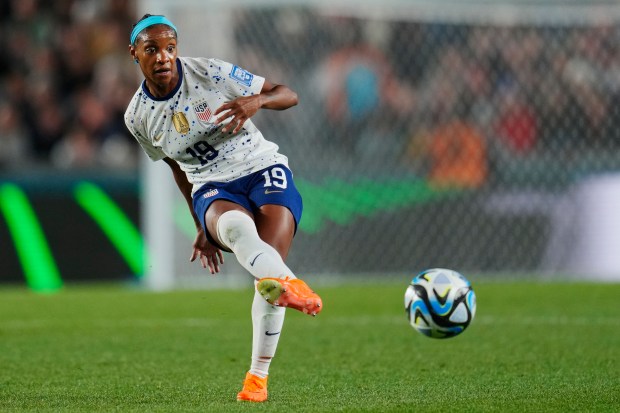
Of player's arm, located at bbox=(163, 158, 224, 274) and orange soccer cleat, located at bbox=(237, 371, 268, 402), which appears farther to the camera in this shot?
player's arm, located at bbox=(163, 158, 224, 274)

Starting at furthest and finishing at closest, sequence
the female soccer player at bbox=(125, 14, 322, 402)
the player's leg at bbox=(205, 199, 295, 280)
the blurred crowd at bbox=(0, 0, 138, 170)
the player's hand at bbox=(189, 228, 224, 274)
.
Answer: the blurred crowd at bbox=(0, 0, 138, 170) → the player's hand at bbox=(189, 228, 224, 274) → the female soccer player at bbox=(125, 14, 322, 402) → the player's leg at bbox=(205, 199, 295, 280)

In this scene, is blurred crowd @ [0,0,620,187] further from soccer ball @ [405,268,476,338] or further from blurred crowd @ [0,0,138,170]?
soccer ball @ [405,268,476,338]

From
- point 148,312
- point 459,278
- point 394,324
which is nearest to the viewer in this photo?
point 459,278

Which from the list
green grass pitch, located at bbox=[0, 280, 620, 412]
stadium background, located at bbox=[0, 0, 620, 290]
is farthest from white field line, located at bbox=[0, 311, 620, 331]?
stadium background, located at bbox=[0, 0, 620, 290]

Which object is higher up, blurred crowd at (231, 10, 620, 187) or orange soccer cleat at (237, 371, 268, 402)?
blurred crowd at (231, 10, 620, 187)

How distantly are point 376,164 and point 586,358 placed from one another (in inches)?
242

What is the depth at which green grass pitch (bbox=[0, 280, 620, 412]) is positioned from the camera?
17.7ft

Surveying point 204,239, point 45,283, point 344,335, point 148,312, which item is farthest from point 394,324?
point 45,283

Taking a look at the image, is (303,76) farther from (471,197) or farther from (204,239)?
(204,239)

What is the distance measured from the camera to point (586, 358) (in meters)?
6.89

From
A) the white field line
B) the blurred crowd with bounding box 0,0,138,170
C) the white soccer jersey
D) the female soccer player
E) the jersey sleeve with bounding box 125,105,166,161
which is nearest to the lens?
the female soccer player

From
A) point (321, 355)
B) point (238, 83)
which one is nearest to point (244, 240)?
point (238, 83)

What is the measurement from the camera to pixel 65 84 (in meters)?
16.5

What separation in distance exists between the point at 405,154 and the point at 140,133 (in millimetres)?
7211
